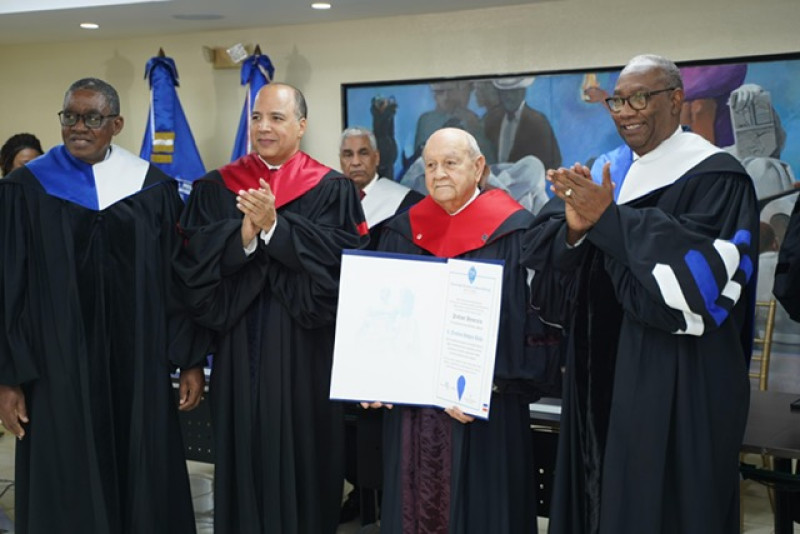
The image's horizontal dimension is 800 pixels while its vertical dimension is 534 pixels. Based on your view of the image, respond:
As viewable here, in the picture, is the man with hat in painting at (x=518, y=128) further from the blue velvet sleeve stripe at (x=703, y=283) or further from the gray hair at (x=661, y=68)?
the blue velvet sleeve stripe at (x=703, y=283)

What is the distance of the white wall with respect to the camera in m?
6.28

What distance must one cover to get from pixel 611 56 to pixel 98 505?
4518 millimetres

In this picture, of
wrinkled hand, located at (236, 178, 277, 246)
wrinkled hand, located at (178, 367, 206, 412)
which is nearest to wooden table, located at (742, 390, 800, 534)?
wrinkled hand, located at (236, 178, 277, 246)

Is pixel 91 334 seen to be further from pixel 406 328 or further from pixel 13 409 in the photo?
pixel 406 328

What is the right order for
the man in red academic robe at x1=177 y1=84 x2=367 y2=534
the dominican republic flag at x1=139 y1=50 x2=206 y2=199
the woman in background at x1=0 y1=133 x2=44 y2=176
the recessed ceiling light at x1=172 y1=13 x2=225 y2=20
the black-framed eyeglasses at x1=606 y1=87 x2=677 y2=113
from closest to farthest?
the black-framed eyeglasses at x1=606 y1=87 x2=677 y2=113, the man in red academic robe at x1=177 y1=84 x2=367 y2=534, the woman in background at x1=0 y1=133 x2=44 y2=176, the recessed ceiling light at x1=172 y1=13 x2=225 y2=20, the dominican republic flag at x1=139 y1=50 x2=206 y2=199

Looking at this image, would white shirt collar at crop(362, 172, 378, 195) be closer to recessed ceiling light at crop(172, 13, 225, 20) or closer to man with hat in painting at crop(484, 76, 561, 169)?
man with hat in painting at crop(484, 76, 561, 169)

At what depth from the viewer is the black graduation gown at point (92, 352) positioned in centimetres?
366

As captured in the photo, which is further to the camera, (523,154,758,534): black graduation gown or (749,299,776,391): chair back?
(749,299,776,391): chair back

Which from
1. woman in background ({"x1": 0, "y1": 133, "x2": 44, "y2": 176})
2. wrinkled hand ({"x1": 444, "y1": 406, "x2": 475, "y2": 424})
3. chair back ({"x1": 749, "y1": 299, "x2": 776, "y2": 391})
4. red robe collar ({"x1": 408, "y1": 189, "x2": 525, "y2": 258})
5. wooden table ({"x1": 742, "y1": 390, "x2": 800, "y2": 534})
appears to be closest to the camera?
wooden table ({"x1": 742, "y1": 390, "x2": 800, "y2": 534})

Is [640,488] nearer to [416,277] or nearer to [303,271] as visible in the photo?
[416,277]

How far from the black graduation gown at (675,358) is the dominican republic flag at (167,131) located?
15.7ft

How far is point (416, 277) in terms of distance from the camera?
3.38m

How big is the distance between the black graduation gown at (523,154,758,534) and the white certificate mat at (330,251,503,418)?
0.40m

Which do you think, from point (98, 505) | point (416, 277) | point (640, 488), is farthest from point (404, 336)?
point (98, 505)
